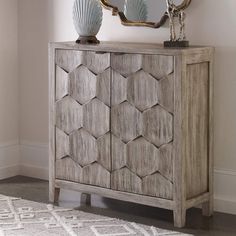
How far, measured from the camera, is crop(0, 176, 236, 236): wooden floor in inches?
154

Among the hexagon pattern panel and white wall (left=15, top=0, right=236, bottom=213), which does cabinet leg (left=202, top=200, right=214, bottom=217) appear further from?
the hexagon pattern panel

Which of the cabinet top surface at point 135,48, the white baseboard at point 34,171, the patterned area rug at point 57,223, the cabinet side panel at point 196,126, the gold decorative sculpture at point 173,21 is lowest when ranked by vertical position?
the patterned area rug at point 57,223

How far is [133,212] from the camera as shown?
4203 mm

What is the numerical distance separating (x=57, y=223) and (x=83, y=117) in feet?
2.20

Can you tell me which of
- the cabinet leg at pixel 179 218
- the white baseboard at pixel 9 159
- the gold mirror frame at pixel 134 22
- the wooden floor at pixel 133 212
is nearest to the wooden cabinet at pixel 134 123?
the cabinet leg at pixel 179 218

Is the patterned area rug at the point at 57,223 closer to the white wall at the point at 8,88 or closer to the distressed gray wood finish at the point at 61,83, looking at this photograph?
the distressed gray wood finish at the point at 61,83

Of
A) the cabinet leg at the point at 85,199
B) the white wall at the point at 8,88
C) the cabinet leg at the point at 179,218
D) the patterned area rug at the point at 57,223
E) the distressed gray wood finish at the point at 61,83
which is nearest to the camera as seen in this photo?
the patterned area rug at the point at 57,223

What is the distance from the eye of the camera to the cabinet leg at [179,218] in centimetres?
387

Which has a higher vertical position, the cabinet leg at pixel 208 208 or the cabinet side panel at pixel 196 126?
A: the cabinet side panel at pixel 196 126

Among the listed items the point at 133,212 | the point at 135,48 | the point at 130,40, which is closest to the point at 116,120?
the point at 135,48

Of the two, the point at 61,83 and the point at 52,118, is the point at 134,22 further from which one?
the point at 52,118

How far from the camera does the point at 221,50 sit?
13.5ft

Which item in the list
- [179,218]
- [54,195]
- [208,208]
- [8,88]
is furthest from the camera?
[8,88]

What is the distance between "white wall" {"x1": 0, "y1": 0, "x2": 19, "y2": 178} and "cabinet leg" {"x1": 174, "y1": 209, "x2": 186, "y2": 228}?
167 cm
